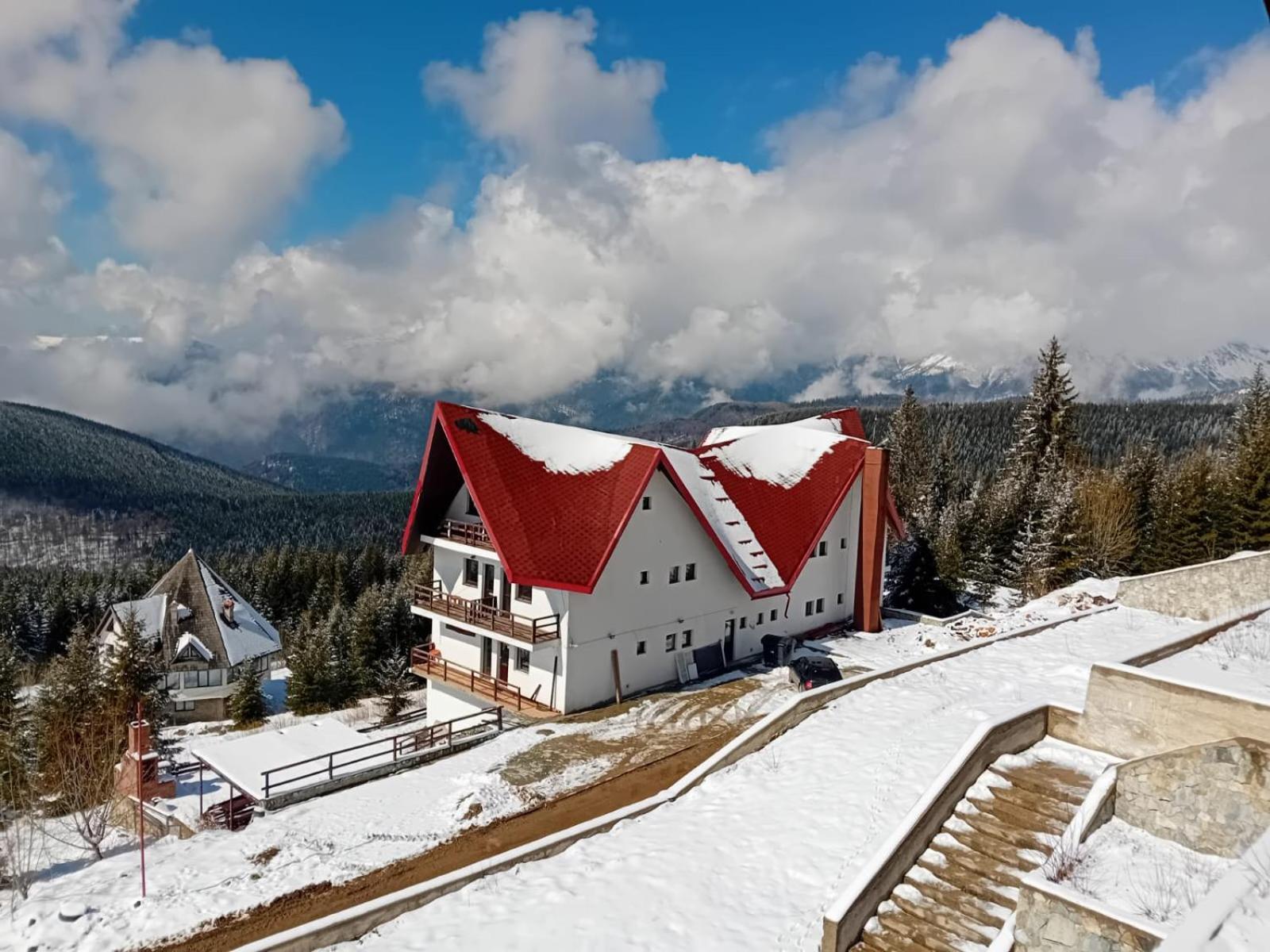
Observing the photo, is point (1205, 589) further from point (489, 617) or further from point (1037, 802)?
point (489, 617)

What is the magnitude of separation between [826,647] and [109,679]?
3342cm

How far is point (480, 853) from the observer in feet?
51.0

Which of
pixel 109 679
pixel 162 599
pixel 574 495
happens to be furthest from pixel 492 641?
pixel 162 599

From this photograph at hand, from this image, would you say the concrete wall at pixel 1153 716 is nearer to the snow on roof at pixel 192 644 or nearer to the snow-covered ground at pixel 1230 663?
the snow-covered ground at pixel 1230 663

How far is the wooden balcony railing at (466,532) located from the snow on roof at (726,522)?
7.09 metres

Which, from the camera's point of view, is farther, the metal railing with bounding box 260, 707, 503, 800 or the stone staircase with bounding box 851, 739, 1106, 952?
the metal railing with bounding box 260, 707, 503, 800

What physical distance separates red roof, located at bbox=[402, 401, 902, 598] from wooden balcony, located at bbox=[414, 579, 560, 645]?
1.81 metres

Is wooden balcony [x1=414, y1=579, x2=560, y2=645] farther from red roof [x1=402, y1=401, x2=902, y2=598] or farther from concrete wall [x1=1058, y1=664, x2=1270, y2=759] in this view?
concrete wall [x1=1058, y1=664, x2=1270, y2=759]

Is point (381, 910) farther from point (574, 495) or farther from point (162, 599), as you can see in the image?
point (162, 599)

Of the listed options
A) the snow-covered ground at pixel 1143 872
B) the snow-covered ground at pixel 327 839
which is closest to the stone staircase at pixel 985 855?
the snow-covered ground at pixel 1143 872

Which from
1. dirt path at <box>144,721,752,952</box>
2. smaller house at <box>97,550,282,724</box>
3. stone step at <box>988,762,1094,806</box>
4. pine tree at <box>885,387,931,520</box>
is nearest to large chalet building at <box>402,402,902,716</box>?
dirt path at <box>144,721,752,952</box>

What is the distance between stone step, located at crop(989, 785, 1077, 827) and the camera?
12.2 m

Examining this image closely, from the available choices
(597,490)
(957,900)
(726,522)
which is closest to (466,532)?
(597,490)

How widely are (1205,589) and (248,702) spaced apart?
49.4 meters
